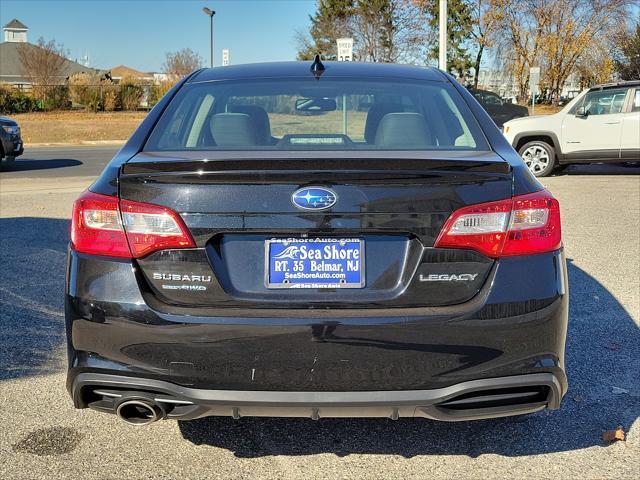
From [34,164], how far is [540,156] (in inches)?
469

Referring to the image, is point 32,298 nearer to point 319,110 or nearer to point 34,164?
point 319,110

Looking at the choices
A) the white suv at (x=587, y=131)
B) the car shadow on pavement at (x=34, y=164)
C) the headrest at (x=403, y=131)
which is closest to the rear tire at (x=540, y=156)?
the white suv at (x=587, y=131)

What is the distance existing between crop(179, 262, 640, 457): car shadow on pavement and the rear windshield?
52.1 inches

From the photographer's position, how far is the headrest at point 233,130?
3.41 m

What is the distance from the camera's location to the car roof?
384cm

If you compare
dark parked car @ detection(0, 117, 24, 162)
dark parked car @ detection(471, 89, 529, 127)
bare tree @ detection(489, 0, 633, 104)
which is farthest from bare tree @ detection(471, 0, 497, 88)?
dark parked car @ detection(0, 117, 24, 162)

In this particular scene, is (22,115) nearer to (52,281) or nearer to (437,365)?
(52,281)

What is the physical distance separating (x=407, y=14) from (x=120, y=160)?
146ft

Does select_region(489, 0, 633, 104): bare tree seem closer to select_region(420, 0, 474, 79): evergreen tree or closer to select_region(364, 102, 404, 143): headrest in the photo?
select_region(420, 0, 474, 79): evergreen tree

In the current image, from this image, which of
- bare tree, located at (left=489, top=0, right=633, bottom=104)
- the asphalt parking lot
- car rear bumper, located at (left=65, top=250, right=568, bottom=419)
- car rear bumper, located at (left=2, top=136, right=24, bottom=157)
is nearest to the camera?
car rear bumper, located at (left=65, top=250, right=568, bottom=419)

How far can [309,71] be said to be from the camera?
3887 mm

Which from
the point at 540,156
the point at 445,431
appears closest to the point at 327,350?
the point at 445,431

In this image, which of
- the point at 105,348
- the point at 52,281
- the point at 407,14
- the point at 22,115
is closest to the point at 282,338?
the point at 105,348

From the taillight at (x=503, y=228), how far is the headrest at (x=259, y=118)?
4.13 feet
